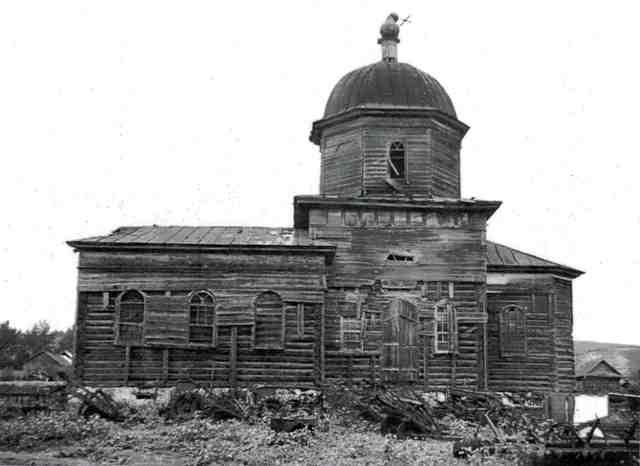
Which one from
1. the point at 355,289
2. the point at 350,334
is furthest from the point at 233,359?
the point at 355,289

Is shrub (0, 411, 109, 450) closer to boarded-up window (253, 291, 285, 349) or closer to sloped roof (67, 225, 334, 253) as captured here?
boarded-up window (253, 291, 285, 349)

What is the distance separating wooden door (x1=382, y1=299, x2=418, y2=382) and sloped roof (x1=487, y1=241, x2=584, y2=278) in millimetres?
3917

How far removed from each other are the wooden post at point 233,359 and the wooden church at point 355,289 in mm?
32

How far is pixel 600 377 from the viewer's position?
44.4m

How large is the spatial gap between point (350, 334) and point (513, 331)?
591cm

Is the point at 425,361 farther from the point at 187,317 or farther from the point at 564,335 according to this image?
Result: the point at 187,317

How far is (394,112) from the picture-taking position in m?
25.3

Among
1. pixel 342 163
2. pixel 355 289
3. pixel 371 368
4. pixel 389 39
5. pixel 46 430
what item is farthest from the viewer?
pixel 389 39

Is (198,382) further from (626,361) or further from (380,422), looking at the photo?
(626,361)

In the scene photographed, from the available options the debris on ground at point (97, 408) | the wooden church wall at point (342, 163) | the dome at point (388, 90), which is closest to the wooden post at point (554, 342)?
the dome at point (388, 90)

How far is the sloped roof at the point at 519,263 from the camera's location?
25344 millimetres

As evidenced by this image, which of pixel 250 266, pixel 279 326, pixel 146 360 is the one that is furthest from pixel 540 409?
pixel 146 360

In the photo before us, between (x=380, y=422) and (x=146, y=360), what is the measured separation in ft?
26.4

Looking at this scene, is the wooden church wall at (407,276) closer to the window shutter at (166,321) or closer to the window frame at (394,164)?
the window frame at (394,164)
